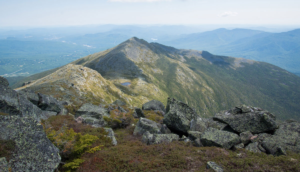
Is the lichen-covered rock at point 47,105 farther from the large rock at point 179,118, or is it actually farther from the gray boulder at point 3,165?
the large rock at point 179,118

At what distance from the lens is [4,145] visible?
11.2 m

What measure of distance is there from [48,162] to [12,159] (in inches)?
98.6

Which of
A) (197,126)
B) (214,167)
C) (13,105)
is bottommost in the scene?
(197,126)

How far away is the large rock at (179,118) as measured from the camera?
2589cm

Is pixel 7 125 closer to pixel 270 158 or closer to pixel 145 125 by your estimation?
pixel 145 125

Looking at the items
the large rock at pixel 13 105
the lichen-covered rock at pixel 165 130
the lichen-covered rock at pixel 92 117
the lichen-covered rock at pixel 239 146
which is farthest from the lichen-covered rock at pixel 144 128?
the large rock at pixel 13 105

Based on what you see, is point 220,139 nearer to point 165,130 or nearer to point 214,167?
point 214,167

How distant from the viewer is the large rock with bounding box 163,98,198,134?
2589 cm

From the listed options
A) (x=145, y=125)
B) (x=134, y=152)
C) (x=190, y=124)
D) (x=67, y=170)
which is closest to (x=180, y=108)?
(x=190, y=124)

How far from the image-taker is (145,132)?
22984 mm

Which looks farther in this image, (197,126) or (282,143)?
(197,126)

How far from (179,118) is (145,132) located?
7.39 metres

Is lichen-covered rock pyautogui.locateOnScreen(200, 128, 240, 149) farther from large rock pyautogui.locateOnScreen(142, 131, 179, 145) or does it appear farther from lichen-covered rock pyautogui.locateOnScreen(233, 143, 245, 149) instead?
large rock pyautogui.locateOnScreen(142, 131, 179, 145)

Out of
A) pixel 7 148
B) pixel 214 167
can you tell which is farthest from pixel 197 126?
pixel 7 148
